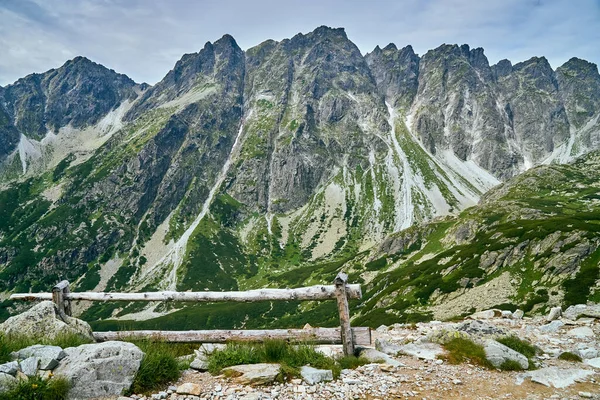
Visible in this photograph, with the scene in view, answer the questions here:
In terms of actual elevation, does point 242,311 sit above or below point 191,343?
→ below

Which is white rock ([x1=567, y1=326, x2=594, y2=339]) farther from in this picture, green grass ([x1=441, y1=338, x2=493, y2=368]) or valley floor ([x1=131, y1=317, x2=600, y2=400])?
green grass ([x1=441, y1=338, x2=493, y2=368])

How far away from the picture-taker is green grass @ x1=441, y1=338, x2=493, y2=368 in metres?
11.0

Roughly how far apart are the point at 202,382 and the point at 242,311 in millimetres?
165100

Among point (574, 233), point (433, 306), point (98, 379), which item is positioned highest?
point (98, 379)

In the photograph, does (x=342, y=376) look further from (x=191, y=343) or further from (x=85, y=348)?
(x=85, y=348)

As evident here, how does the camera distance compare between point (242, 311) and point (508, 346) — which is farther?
point (242, 311)

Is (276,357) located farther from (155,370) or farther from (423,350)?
(423,350)

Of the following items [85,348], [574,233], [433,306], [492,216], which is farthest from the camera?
[492,216]

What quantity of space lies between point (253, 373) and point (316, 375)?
1.65 m

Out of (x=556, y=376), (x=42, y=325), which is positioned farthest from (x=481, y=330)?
(x=42, y=325)

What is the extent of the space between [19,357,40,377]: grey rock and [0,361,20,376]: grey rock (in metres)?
0.12

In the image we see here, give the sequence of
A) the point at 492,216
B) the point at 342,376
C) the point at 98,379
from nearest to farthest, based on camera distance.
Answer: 1. the point at 98,379
2. the point at 342,376
3. the point at 492,216

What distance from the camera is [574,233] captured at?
245 ft

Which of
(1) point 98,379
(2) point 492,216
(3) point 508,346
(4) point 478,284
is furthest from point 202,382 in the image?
(2) point 492,216
